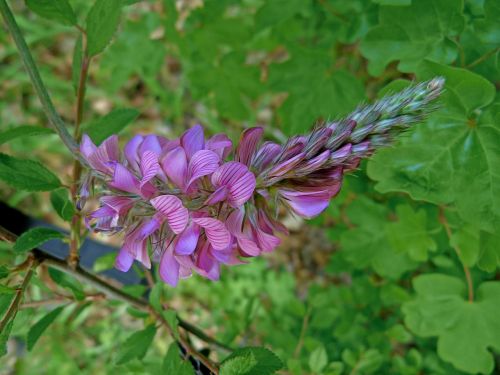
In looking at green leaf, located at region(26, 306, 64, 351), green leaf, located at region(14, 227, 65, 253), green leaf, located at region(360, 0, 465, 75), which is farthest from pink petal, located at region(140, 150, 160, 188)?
green leaf, located at region(360, 0, 465, 75)

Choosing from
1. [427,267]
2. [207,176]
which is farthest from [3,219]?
[427,267]

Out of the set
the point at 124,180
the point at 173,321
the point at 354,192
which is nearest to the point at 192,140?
the point at 124,180

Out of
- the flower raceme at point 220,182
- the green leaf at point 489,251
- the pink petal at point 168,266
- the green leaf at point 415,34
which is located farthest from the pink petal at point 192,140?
the green leaf at point 489,251

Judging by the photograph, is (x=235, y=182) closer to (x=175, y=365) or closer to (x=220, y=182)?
(x=220, y=182)

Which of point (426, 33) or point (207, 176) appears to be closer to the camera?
point (207, 176)

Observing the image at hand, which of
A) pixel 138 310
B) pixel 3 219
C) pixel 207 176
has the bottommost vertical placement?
pixel 138 310

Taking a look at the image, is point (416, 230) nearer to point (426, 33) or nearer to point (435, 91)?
point (426, 33)

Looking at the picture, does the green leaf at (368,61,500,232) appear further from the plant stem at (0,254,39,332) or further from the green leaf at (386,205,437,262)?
the plant stem at (0,254,39,332)
